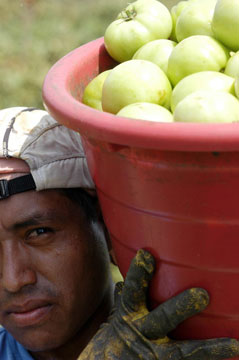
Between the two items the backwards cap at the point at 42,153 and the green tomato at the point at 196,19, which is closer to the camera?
the green tomato at the point at 196,19

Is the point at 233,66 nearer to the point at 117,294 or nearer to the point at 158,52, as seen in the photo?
the point at 158,52

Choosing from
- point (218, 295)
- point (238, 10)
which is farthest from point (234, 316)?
point (238, 10)

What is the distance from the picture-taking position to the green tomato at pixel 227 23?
1287 mm

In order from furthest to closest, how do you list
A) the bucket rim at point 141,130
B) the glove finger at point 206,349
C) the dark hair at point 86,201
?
1. the dark hair at point 86,201
2. the glove finger at point 206,349
3. the bucket rim at point 141,130

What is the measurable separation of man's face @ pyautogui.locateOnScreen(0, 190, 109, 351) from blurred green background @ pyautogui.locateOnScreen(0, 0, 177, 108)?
3.11m

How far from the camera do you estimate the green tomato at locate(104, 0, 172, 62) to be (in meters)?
1.47

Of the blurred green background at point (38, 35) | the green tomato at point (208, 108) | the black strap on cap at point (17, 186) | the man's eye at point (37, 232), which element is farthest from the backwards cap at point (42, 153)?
the blurred green background at point (38, 35)

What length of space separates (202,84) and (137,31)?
1.15 ft

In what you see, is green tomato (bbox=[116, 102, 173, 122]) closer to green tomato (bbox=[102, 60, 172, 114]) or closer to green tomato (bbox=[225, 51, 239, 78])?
green tomato (bbox=[102, 60, 172, 114])

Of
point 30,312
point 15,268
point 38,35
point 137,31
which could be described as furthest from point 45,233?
point 38,35

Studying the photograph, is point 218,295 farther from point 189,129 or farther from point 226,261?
point 189,129

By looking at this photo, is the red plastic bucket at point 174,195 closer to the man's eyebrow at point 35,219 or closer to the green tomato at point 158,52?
the green tomato at point 158,52

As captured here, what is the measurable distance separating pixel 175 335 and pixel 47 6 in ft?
18.1

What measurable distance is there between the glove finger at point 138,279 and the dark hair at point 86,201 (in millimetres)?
571
